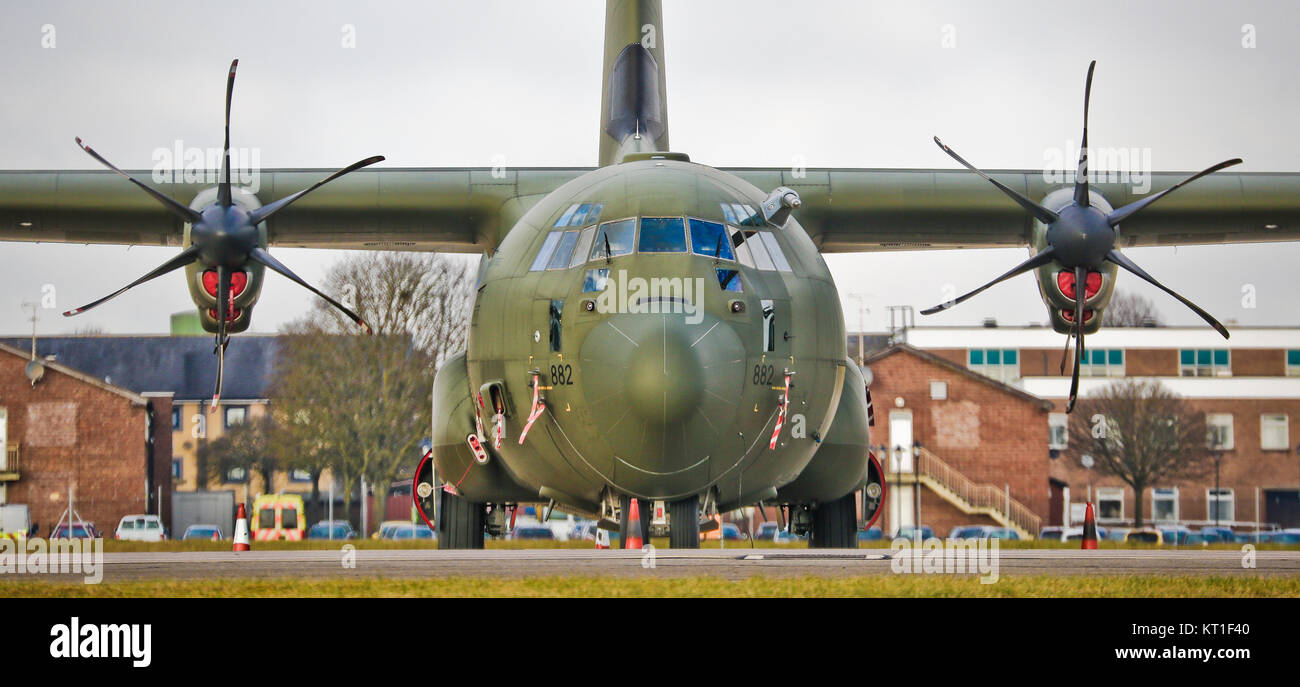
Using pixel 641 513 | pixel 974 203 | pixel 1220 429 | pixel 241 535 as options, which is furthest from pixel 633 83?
pixel 1220 429

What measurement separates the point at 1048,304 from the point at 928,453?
133ft

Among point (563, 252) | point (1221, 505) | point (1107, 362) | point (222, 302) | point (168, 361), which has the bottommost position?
point (1221, 505)

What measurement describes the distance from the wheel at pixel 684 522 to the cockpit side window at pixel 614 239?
2.20 m

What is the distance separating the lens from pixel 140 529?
160ft

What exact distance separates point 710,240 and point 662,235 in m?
0.42

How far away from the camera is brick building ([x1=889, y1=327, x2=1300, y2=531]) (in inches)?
2344

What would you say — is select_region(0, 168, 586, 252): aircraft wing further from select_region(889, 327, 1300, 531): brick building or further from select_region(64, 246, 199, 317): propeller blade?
select_region(889, 327, 1300, 531): brick building

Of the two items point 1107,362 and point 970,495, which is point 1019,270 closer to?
point 970,495

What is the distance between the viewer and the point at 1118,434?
2181 inches

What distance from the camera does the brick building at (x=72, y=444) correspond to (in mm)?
51844

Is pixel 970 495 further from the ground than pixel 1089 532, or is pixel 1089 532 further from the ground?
pixel 1089 532
